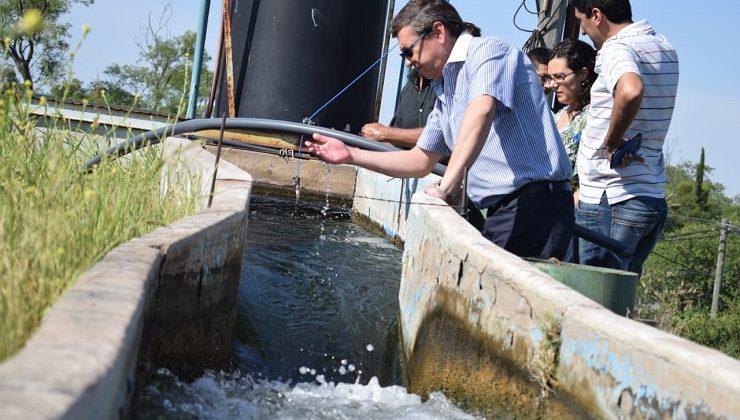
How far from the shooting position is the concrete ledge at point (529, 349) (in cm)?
291

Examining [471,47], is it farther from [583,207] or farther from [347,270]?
[347,270]

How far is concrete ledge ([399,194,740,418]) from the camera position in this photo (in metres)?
2.91

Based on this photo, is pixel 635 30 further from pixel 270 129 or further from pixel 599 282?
pixel 270 129

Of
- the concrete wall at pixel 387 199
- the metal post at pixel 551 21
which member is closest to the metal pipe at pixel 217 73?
the concrete wall at pixel 387 199

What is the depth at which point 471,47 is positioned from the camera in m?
4.94

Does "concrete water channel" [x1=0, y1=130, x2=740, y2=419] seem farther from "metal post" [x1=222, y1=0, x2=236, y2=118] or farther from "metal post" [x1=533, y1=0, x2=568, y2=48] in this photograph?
"metal post" [x1=222, y1=0, x2=236, y2=118]

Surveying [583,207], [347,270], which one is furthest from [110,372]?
[347,270]

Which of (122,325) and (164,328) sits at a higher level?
(122,325)

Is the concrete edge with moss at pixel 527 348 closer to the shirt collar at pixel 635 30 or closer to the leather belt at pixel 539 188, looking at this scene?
the leather belt at pixel 539 188

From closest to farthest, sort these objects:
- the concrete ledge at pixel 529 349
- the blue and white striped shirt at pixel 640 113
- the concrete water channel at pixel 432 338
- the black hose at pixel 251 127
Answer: the concrete water channel at pixel 432 338
the concrete ledge at pixel 529 349
the blue and white striped shirt at pixel 640 113
the black hose at pixel 251 127

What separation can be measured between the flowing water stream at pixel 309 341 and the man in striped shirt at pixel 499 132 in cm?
97

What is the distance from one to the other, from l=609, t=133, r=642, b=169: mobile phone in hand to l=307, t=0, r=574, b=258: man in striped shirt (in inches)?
17.8

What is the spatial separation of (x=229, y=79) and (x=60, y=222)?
30.7 ft

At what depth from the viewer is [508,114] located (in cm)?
493
